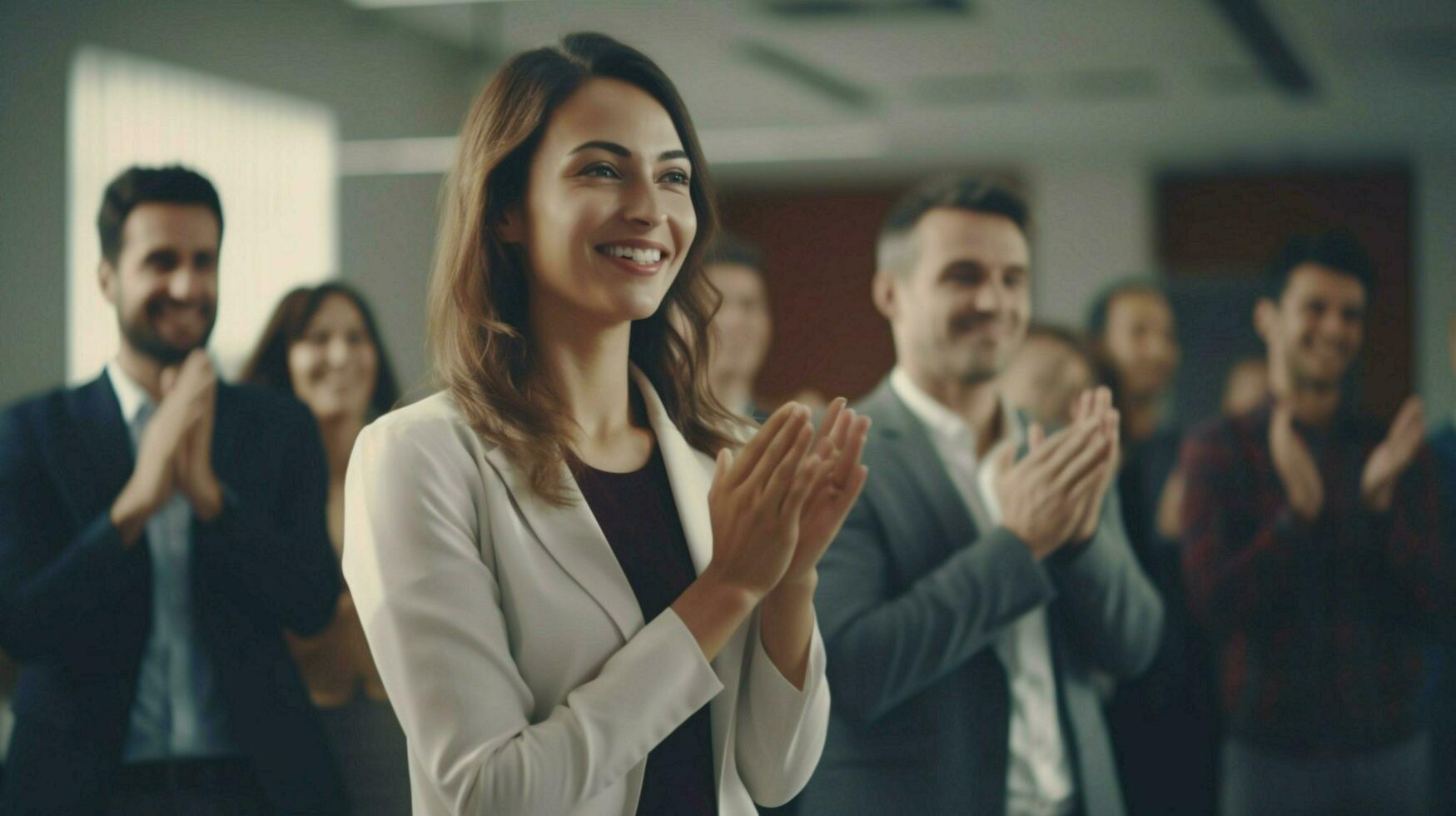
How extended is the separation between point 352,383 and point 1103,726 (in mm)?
1476

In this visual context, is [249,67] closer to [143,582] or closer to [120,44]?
[120,44]

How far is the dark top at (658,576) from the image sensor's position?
4.36ft

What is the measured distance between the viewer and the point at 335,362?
2.55 m

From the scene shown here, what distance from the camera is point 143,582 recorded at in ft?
6.72

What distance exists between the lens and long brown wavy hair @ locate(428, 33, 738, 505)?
1.33 m

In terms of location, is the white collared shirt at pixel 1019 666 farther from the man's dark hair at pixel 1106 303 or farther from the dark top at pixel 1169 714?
the man's dark hair at pixel 1106 303

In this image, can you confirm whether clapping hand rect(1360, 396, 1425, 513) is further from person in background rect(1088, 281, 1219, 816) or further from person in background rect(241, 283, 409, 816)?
person in background rect(241, 283, 409, 816)

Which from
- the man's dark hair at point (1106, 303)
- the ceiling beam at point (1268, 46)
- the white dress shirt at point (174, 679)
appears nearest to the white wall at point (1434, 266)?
the ceiling beam at point (1268, 46)

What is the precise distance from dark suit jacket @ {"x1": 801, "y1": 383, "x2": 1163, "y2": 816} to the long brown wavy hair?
80 centimetres

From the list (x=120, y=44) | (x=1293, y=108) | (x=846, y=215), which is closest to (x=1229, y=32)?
(x=1293, y=108)

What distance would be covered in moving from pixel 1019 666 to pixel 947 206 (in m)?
0.77

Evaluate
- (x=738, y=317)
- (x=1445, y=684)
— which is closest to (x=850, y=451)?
(x=738, y=317)

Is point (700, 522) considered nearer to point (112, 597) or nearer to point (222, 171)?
point (112, 597)

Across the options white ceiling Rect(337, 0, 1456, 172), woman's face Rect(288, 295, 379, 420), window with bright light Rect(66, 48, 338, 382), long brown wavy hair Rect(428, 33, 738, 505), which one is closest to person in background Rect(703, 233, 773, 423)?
woman's face Rect(288, 295, 379, 420)
